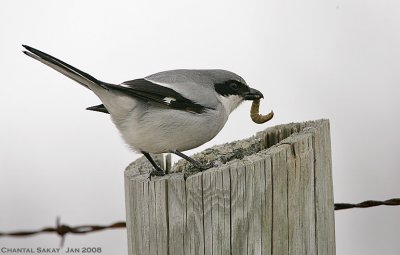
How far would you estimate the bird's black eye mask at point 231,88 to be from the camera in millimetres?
4695

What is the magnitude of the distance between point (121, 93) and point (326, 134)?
1.12 meters

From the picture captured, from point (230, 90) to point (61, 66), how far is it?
1168mm

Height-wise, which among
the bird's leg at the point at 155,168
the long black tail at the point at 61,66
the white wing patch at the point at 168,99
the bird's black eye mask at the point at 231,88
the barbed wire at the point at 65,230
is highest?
the long black tail at the point at 61,66

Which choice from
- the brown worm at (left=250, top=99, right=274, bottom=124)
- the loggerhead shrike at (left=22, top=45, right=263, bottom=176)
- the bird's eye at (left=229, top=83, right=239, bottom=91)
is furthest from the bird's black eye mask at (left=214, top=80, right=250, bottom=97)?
the loggerhead shrike at (left=22, top=45, right=263, bottom=176)

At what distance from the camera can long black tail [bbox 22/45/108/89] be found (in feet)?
12.4

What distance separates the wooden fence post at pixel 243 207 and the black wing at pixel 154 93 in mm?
716

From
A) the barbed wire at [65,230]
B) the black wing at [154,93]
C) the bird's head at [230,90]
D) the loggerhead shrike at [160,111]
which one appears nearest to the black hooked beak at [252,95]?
the bird's head at [230,90]

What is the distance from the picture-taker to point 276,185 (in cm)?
327

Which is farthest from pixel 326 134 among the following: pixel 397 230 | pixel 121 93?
pixel 397 230

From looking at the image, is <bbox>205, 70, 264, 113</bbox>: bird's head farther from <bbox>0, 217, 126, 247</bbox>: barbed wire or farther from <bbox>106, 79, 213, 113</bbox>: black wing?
<bbox>0, 217, 126, 247</bbox>: barbed wire

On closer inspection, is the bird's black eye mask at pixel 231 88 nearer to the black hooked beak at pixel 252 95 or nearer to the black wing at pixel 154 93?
the black hooked beak at pixel 252 95

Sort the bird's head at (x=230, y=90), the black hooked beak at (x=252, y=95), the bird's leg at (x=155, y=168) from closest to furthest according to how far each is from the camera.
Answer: the bird's leg at (x=155, y=168), the bird's head at (x=230, y=90), the black hooked beak at (x=252, y=95)

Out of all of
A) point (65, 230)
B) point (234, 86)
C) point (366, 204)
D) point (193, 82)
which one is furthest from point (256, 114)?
point (65, 230)

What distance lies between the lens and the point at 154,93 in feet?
13.7
